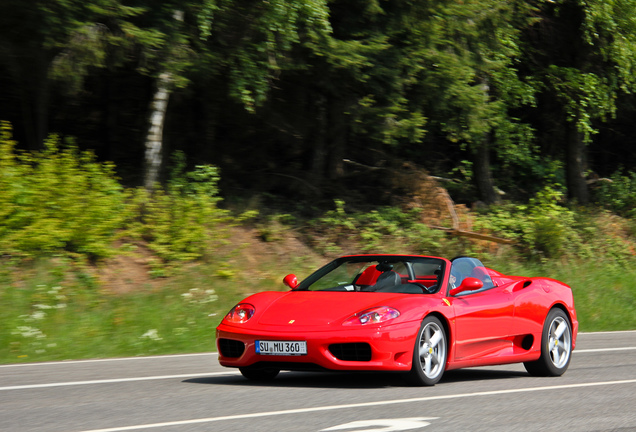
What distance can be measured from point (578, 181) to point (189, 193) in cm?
1260

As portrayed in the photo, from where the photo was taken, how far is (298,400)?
6.86 metres

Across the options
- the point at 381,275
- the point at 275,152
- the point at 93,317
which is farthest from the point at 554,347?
the point at 275,152

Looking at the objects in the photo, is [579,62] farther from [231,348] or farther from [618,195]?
[231,348]

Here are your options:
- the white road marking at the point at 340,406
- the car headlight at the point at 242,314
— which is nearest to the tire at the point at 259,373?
the car headlight at the point at 242,314

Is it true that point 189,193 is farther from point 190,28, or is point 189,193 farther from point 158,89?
point 190,28

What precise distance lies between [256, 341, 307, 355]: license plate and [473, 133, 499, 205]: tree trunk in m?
16.2

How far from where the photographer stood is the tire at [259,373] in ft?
26.8

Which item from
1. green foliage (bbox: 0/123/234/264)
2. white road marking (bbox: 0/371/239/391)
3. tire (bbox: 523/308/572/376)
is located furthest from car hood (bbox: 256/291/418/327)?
green foliage (bbox: 0/123/234/264)

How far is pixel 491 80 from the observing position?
21797 mm

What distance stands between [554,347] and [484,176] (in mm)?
14112

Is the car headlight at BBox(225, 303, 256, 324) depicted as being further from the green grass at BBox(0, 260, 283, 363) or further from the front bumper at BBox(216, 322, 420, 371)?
the green grass at BBox(0, 260, 283, 363)

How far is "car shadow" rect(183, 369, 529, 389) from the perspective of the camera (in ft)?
26.0

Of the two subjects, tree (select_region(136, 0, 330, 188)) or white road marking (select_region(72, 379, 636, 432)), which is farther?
tree (select_region(136, 0, 330, 188))

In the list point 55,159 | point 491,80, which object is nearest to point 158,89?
point 55,159
